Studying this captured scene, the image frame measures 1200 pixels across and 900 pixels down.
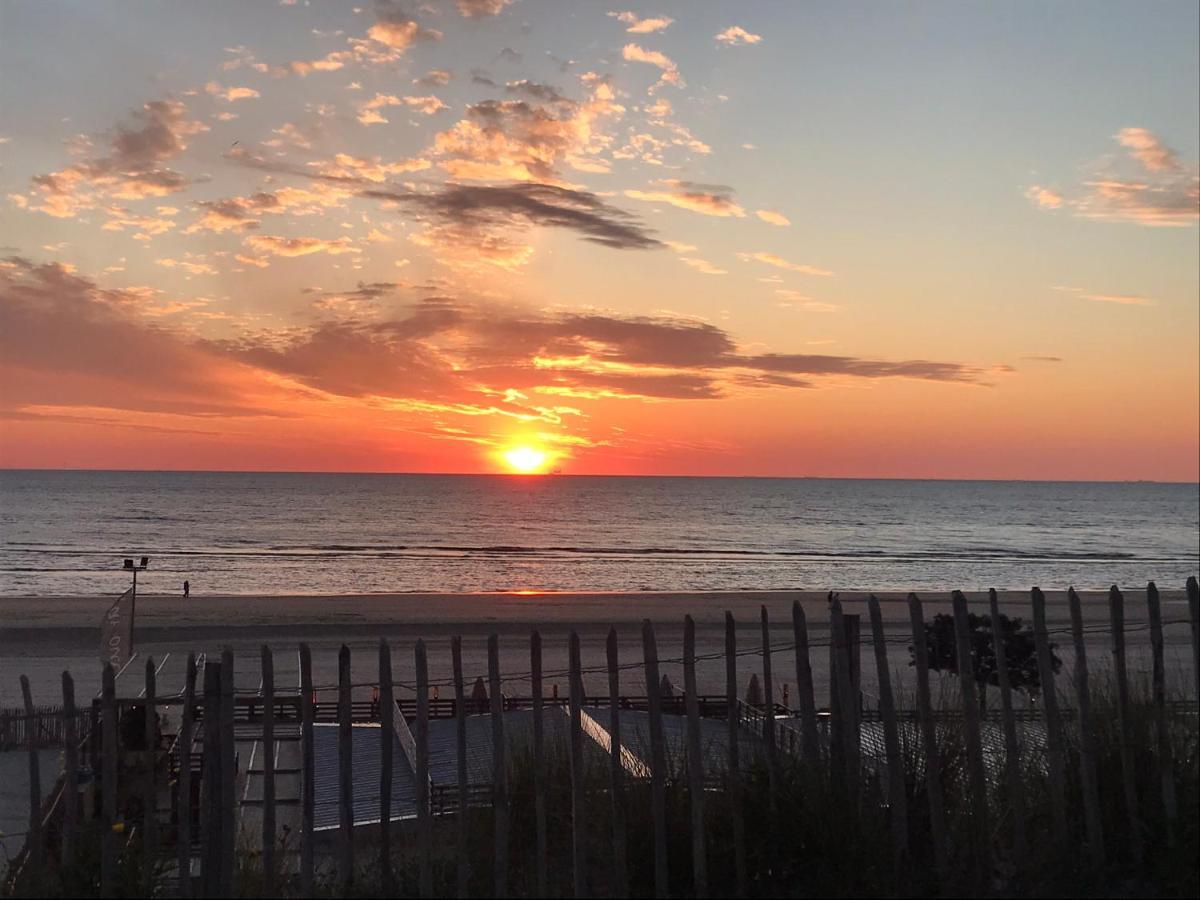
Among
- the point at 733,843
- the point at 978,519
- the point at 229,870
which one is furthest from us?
the point at 978,519

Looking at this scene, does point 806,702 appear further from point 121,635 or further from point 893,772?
point 121,635

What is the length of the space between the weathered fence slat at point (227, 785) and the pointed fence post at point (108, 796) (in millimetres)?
654

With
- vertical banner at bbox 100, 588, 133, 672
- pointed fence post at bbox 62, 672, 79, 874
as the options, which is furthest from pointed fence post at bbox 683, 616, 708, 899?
vertical banner at bbox 100, 588, 133, 672

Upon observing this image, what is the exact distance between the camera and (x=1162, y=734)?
747cm

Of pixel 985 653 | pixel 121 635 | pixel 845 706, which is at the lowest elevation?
pixel 121 635

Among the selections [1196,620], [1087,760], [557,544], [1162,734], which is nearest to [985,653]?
[1196,620]

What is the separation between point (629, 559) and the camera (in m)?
82.5

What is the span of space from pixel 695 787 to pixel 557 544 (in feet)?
297

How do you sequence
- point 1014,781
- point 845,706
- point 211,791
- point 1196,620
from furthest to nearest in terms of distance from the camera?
point 1196,620 < point 845,706 < point 1014,781 < point 211,791

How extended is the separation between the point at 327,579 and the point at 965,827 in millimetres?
59606

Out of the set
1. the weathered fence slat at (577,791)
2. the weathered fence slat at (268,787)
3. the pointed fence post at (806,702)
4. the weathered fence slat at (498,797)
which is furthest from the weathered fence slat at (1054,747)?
the weathered fence slat at (268,787)

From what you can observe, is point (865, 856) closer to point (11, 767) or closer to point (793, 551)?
point (11, 767)

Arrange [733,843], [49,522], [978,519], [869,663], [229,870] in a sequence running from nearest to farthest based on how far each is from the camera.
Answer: [229,870], [733,843], [869,663], [49,522], [978,519]

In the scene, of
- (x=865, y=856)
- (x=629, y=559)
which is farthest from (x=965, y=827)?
(x=629, y=559)
